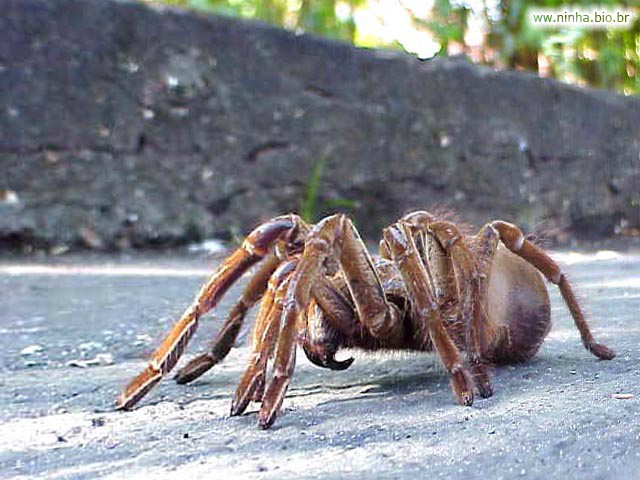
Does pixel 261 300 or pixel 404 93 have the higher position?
pixel 404 93

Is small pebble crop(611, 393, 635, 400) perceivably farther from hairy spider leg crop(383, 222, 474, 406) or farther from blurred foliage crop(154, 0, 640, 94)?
blurred foliage crop(154, 0, 640, 94)

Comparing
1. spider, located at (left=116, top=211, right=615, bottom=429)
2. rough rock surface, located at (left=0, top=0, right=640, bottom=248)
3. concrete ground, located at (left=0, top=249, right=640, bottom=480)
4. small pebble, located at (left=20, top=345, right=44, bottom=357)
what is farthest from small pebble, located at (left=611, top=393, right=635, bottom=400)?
rough rock surface, located at (left=0, top=0, right=640, bottom=248)

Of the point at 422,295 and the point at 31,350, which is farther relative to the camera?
the point at 31,350

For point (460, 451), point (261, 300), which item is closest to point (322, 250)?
point (261, 300)

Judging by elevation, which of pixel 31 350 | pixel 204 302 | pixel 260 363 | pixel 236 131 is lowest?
pixel 31 350

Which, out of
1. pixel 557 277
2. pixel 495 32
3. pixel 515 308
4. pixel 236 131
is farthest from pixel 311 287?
pixel 495 32

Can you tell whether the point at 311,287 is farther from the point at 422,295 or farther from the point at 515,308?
the point at 515,308

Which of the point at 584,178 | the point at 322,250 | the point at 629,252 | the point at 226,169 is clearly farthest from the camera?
the point at 584,178

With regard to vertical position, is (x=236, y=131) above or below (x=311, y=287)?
above

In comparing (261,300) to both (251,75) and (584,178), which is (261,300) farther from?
(584,178)
